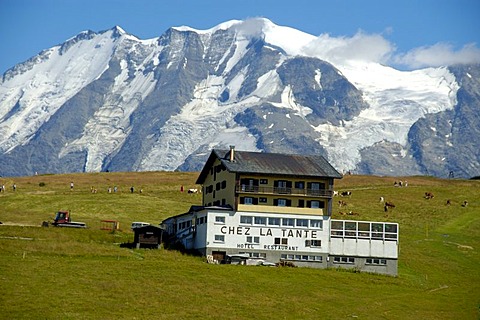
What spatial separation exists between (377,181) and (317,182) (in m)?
82.4

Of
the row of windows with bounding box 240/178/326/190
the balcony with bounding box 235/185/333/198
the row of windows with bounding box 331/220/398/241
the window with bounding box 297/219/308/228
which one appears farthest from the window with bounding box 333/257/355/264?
the row of windows with bounding box 240/178/326/190

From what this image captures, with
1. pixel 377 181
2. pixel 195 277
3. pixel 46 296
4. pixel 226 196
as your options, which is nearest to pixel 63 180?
pixel 377 181

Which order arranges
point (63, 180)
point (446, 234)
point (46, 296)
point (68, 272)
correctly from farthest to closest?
1. point (63, 180)
2. point (446, 234)
3. point (68, 272)
4. point (46, 296)

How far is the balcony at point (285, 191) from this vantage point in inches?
4353

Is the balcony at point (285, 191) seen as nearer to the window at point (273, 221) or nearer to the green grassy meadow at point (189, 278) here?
the window at point (273, 221)

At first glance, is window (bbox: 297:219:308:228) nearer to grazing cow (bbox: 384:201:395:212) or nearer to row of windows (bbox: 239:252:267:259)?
row of windows (bbox: 239:252:267:259)

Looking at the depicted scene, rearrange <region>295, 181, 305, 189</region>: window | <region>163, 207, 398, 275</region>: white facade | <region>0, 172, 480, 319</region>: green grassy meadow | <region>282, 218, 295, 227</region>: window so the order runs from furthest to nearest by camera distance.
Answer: <region>295, 181, 305, 189</region>: window, <region>282, 218, 295, 227</region>: window, <region>163, 207, 398, 275</region>: white facade, <region>0, 172, 480, 319</region>: green grassy meadow

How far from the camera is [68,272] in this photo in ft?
270

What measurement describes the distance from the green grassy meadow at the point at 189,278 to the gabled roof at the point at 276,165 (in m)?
13.1

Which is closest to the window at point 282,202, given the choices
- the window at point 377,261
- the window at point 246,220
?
the window at point 246,220

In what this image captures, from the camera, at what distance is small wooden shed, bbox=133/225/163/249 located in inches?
4099

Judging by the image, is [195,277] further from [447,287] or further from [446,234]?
[446,234]

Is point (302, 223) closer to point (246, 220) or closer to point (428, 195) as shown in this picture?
point (246, 220)

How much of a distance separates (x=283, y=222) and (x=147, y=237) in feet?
49.9
